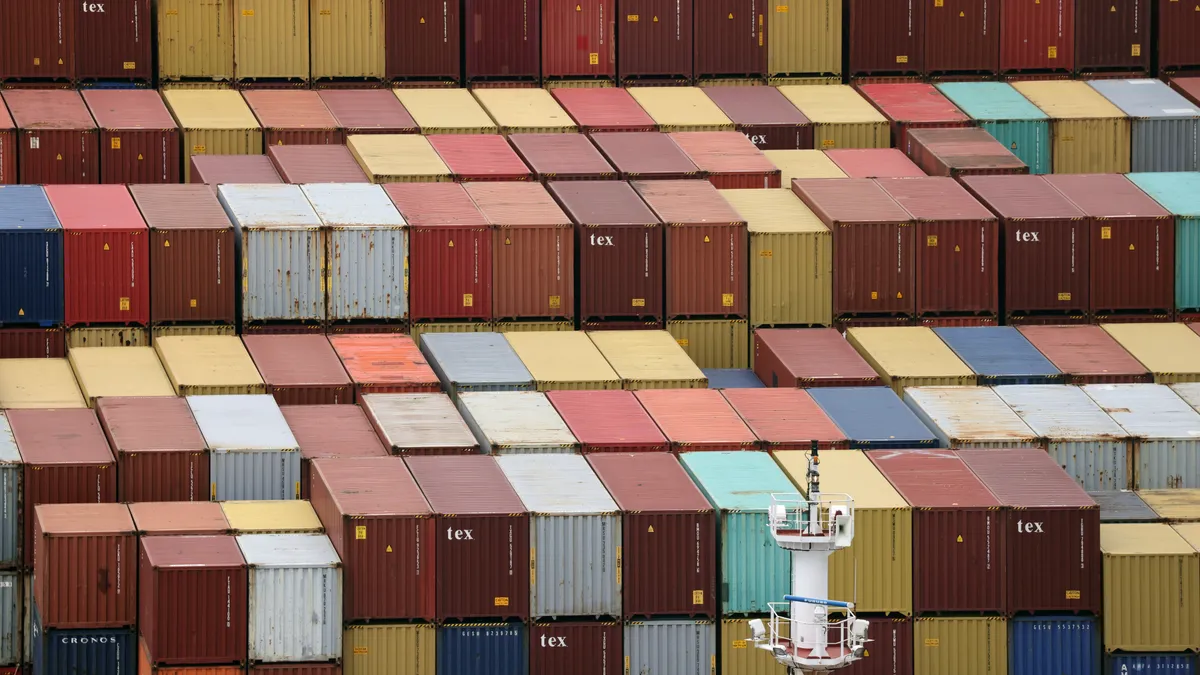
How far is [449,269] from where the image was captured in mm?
70375

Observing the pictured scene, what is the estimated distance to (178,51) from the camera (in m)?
82.7

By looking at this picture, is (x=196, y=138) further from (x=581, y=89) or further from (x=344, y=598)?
(x=344, y=598)

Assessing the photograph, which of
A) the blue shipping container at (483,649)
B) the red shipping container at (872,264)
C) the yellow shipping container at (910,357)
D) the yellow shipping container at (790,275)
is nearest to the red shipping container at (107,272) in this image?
the blue shipping container at (483,649)

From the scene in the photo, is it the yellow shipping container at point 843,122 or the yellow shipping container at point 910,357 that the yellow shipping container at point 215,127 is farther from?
the yellow shipping container at point 910,357

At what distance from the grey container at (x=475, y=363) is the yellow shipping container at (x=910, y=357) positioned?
30.3 ft

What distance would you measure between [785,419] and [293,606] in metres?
14.3

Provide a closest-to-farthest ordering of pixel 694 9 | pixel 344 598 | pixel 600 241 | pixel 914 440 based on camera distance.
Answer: pixel 344 598, pixel 914 440, pixel 600 241, pixel 694 9

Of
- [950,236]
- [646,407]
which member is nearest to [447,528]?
[646,407]

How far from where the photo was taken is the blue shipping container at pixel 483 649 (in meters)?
58.4

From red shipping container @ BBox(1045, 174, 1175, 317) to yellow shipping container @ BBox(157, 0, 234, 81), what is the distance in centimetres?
2723

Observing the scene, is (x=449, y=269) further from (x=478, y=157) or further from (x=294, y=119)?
(x=294, y=119)

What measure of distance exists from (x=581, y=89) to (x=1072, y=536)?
1170 inches

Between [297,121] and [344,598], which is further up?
[297,121]

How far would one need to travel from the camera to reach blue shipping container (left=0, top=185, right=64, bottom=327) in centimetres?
6775
